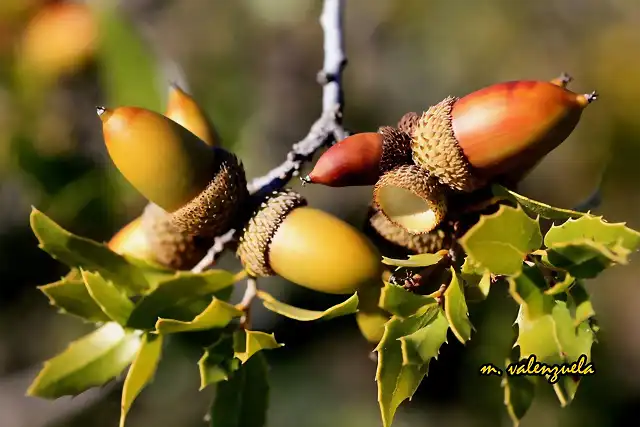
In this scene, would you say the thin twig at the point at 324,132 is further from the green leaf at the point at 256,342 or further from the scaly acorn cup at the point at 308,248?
the green leaf at the point at 256,342

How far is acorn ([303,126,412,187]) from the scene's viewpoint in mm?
920

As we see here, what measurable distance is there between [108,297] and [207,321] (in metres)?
0.16

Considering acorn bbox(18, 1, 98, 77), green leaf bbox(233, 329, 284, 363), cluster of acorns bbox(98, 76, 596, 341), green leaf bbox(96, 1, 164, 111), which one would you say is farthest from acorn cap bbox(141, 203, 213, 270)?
acorn bbox(18, 1, 98, 77)

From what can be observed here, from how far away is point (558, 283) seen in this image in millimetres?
852

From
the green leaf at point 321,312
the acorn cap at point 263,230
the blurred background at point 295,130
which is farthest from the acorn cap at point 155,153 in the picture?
the blurred background at point 295,130

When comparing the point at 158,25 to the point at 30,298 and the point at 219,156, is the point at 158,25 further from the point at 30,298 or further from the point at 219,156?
the point at 219,156

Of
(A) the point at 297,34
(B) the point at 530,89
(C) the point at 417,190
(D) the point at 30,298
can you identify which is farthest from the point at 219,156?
(A) the point at 297,34

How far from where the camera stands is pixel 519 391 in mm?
992

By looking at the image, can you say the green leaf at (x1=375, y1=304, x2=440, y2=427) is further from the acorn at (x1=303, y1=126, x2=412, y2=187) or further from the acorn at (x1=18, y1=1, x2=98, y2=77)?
the acorn at (x1=18, y1=1, x2=98, y2=77)

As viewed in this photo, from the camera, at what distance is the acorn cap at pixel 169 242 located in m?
1.13

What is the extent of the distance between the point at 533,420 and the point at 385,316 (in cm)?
173

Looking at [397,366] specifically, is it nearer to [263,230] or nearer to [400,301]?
→ [400,301]

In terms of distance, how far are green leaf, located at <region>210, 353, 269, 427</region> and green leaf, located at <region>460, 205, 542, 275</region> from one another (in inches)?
17.9
